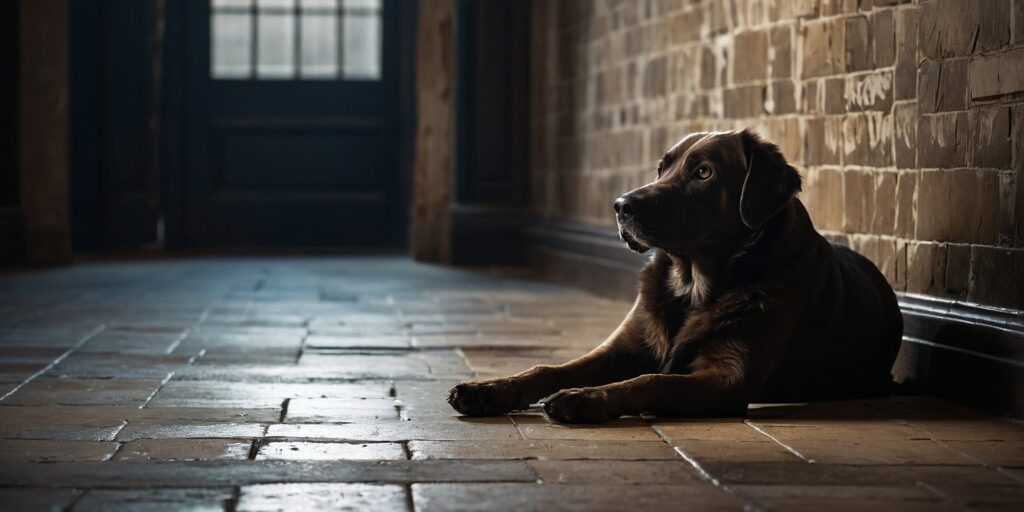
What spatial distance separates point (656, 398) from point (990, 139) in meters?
1.24

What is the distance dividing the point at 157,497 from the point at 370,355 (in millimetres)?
2313

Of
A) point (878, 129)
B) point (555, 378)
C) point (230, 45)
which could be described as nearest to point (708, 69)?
point (878, 129)

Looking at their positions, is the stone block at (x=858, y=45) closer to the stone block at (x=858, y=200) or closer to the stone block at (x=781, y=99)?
the stone block at (x=858, y=200)

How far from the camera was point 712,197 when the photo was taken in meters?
3.71

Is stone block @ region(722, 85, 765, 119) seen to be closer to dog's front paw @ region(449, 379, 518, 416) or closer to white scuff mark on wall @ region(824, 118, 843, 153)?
white scuff mark on wall @ region(824, 118, 843, 153)

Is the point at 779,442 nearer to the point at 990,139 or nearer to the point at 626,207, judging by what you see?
the point at 626,207

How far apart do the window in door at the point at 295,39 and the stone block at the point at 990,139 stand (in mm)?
6573

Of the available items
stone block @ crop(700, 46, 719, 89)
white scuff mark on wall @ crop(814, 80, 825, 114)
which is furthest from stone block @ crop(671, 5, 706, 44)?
white scuff mark on wall @ crop(814, 80, 825, 114)

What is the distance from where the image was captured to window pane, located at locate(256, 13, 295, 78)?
32.3 feet

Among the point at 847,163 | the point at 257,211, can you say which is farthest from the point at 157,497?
the point at 257,211

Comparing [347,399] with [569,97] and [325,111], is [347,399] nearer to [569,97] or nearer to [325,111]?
[569,97]

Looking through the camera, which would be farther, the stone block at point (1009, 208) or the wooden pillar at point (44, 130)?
the wooden pillar at point (44, 130)

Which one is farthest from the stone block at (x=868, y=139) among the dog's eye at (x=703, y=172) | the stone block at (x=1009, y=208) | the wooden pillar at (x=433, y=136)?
the wooden pillar at (x=433, y=136)

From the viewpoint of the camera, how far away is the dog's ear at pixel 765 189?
3.64m
